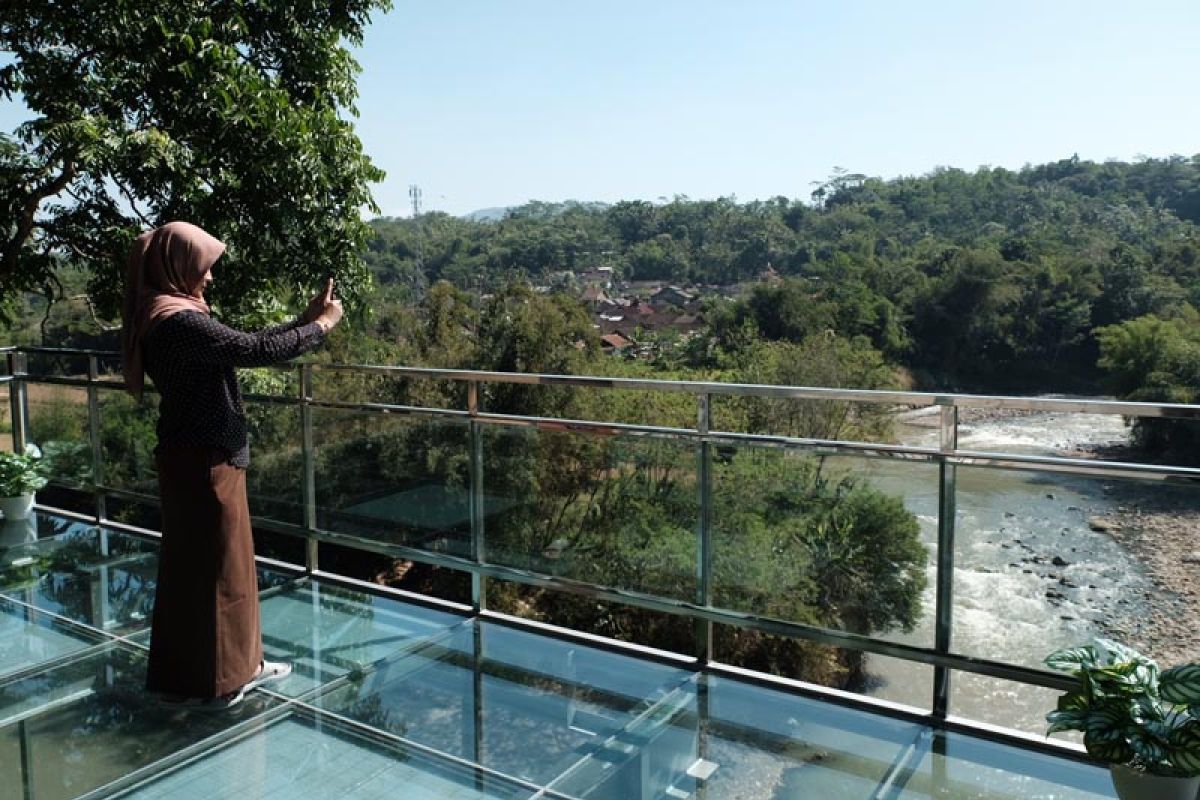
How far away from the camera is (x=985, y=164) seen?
6662cm

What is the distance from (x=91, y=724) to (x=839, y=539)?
236cm

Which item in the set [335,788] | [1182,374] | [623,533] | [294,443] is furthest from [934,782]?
[1182,374]

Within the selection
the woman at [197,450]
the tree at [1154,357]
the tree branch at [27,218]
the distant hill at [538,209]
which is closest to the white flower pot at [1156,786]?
the woman at [197,450]

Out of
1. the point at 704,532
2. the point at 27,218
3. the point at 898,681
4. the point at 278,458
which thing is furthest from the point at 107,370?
the point at 898,681

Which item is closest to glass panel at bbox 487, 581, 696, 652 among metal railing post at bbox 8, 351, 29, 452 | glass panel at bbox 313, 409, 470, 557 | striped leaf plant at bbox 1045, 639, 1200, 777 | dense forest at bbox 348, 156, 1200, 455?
glass panel at bbox 313, 409, 470, 557

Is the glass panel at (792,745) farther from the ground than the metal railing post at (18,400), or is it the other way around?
the metal railing post at (18,400)

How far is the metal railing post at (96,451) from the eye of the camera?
A: 17.5ft

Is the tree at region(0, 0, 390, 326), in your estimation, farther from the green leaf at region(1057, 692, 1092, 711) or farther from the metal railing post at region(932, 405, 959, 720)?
the green leaf at region(1057, 692, 1092, 711)

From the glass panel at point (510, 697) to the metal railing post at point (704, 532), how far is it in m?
0.14

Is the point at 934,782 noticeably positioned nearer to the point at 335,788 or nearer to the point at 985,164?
the point at 335,788

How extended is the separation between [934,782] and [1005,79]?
69.7 m

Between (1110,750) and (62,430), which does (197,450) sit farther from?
(62,430)

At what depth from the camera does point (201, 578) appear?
2.97 meters

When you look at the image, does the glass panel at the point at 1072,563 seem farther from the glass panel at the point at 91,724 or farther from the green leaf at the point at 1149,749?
the glass panel at the point at 91,724
